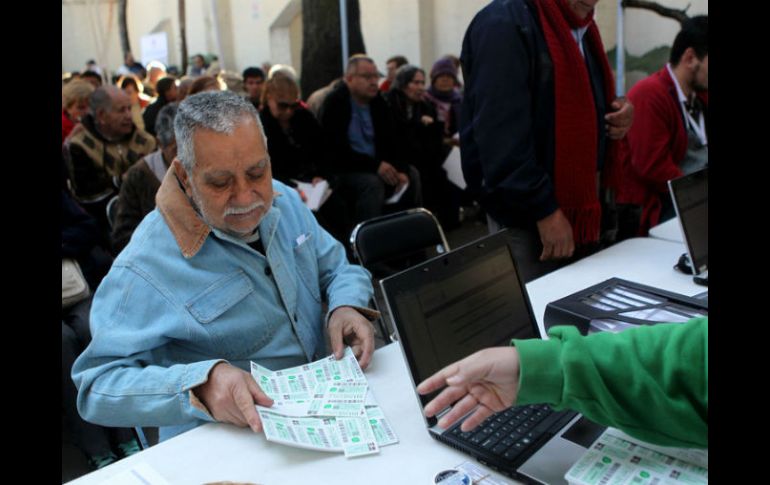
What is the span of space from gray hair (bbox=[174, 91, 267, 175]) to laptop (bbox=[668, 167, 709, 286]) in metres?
1.34

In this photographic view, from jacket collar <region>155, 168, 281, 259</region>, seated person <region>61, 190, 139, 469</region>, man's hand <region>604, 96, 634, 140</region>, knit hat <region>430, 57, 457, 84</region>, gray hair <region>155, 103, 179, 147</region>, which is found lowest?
seated person <region>61, 190, 139, 469</region>

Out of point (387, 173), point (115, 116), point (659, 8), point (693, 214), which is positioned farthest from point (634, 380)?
point (659, 8)

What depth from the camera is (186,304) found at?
4.97ft

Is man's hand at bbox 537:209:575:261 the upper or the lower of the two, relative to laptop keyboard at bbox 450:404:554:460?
upper

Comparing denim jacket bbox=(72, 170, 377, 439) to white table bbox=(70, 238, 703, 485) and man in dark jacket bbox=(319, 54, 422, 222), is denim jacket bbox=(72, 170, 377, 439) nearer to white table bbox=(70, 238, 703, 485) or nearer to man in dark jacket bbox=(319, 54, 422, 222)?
white table bbox=(70, 238, 703, 485)

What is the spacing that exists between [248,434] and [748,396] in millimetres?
1041

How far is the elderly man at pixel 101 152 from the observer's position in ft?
13.1

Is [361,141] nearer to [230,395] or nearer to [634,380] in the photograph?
[230,395]

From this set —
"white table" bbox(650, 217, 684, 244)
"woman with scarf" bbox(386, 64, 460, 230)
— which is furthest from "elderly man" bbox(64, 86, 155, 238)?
"white table" bbox(650, 217, 684, 244)

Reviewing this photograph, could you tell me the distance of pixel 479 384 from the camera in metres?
0.94

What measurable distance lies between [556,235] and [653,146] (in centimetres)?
114

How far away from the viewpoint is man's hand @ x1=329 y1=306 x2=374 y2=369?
1607mm

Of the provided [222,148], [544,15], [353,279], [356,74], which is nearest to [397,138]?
[356,74]

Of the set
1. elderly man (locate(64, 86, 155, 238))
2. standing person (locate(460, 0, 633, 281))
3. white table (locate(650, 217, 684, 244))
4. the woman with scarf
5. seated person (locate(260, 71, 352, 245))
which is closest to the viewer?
standing person (locate(460, 0, 633, 281))
